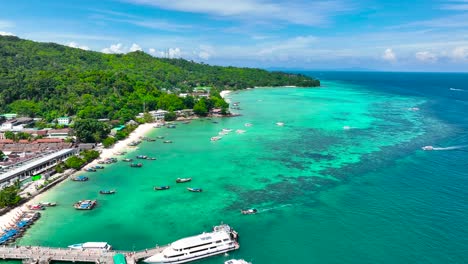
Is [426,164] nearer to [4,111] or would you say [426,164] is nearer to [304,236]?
[304,236]

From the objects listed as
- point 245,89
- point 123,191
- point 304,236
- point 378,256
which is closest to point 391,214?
point 378,256

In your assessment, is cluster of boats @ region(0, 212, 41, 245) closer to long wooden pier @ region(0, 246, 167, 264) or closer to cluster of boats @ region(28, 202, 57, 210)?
cluster of boats @ region(28, 202, 57, 210)

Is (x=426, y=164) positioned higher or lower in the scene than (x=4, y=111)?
lower

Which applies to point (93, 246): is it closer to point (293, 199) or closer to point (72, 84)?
point (293, 199)

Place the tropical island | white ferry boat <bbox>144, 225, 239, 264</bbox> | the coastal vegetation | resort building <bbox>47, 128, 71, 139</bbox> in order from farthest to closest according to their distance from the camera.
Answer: resort building <bbox>47, 128, 71, 139</bbox> → the tropical island → the coastal vegetation → white ferry boat <bbox>144, 225, 239, 264</bbox>

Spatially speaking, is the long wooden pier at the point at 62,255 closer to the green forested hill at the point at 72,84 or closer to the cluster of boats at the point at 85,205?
the cluster of boats at the point at 85,205

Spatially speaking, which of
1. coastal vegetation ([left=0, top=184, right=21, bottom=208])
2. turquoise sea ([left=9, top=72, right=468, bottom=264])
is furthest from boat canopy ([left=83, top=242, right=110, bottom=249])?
coastal vegetation ([left=0, top=184, right=21, bottom=208])

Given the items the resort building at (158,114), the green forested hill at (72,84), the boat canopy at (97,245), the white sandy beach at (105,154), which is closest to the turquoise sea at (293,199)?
the boat canopy at (97,245)
